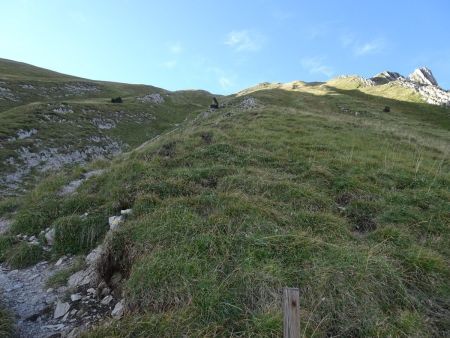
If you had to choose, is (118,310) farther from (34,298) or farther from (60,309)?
(34,298)

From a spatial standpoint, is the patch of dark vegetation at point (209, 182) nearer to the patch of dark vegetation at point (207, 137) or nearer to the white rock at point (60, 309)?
the white rock at point (60, 309)

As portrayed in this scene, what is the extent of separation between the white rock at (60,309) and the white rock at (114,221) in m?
2.03

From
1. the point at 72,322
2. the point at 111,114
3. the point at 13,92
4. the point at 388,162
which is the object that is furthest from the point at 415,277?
the point at 13,92

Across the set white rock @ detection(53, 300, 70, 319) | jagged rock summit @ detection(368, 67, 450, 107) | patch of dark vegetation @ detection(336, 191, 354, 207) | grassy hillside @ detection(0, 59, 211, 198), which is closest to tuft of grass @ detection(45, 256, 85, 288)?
white rock @ detection(53, 300, 70, 319)

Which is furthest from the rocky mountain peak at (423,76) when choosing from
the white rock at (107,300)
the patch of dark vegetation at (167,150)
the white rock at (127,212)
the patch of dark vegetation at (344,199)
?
Answer: the white rock at (107,300)

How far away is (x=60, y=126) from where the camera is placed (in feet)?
94.3

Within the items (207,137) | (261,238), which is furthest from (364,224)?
(207,137)

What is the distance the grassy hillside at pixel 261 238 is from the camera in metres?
5.21

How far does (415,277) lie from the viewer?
20.8 ft

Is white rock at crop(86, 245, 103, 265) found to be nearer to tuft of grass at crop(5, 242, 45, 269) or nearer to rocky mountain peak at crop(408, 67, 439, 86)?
tuft of grass at crop(5, 242, 45, 269)

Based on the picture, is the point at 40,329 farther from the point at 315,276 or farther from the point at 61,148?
the point at 61,148

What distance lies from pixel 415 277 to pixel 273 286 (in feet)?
9.16

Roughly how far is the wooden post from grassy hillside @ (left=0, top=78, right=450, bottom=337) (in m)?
1.34

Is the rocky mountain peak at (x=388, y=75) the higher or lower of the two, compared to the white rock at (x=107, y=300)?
higher
